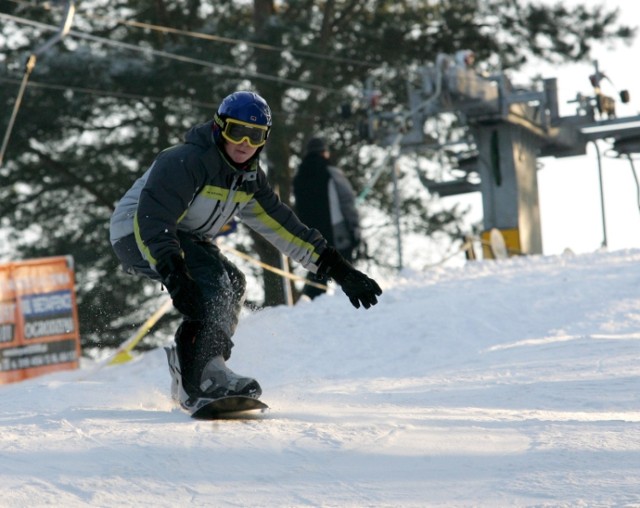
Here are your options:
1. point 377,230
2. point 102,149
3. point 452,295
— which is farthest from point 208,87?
point 452,295

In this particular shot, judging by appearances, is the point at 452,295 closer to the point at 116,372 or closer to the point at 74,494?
the point at 116,372

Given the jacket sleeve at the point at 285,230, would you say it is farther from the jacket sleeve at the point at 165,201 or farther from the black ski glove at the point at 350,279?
the jacket sleeve at the point at 165,201

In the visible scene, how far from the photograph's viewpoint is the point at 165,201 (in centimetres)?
467

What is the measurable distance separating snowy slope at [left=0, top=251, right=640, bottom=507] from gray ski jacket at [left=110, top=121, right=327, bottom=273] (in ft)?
2.28

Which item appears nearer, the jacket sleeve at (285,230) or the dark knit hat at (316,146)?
the jacket sleeve at (285,230)

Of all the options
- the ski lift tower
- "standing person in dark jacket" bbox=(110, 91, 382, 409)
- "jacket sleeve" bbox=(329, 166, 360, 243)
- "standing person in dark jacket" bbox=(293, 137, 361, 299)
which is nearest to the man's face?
"standing person in dark jacket" bbox=(110, 91, 382, 409)

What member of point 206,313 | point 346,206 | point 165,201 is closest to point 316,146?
point 346,206

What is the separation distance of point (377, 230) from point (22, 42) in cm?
684

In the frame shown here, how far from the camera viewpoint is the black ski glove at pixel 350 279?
5.15 m

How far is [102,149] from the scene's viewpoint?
63.2 feet

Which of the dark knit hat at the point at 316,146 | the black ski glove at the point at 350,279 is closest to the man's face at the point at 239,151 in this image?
the black ski glove at the point at 350,279

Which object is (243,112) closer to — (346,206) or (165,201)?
(165,201)

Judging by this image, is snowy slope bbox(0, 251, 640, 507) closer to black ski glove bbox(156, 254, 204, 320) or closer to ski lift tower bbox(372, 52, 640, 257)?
black ski glove bbox(156, 254, 204, 320)

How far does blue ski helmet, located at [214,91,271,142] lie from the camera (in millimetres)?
4793
